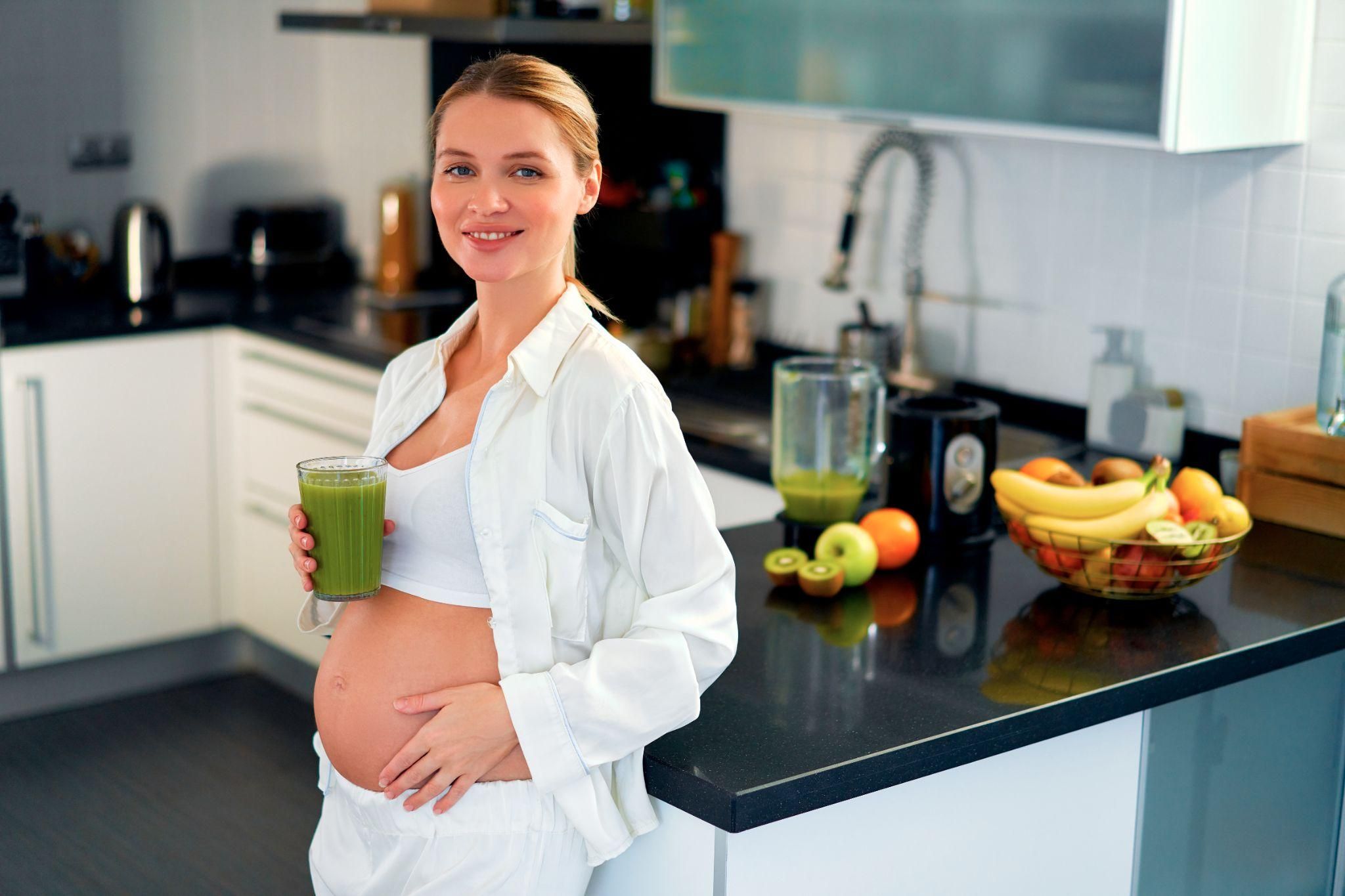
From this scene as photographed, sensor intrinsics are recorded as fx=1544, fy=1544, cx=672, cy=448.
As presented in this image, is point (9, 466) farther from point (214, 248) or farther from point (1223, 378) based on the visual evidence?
point (1223, 378)

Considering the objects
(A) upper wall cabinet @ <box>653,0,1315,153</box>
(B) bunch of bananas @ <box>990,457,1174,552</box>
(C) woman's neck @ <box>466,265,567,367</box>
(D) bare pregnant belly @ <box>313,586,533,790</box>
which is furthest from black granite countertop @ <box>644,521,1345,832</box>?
(A) upper wall cabinet @ <box>653,0,1315,153</box>

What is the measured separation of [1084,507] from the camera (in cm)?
201

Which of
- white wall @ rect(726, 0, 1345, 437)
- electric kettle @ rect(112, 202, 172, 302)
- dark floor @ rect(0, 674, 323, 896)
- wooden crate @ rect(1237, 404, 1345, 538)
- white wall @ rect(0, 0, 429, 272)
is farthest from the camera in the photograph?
white wall @ rect(0, 0, 429, 272)

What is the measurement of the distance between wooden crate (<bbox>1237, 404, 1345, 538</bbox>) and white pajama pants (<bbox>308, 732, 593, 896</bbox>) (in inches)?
51.1

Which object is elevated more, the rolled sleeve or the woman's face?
the woman's face

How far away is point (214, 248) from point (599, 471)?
3.21 m

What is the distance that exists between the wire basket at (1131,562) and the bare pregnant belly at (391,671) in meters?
0.83

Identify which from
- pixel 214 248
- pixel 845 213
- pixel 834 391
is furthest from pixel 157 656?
pixel 834 391

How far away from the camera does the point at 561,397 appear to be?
4.89ft

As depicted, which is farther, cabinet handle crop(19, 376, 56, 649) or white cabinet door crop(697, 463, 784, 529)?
cabinet handle crop(19, 376, 56, 649)

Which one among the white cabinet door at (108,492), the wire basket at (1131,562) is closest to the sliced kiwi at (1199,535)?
the wire basket at (1131,562)

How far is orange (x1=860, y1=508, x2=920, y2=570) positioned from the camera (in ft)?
6.95

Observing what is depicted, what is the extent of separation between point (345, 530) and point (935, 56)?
1.50m

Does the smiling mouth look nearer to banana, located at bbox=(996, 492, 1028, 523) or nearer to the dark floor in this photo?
banana, located at bbox=(996, 492, 1028, 523)
